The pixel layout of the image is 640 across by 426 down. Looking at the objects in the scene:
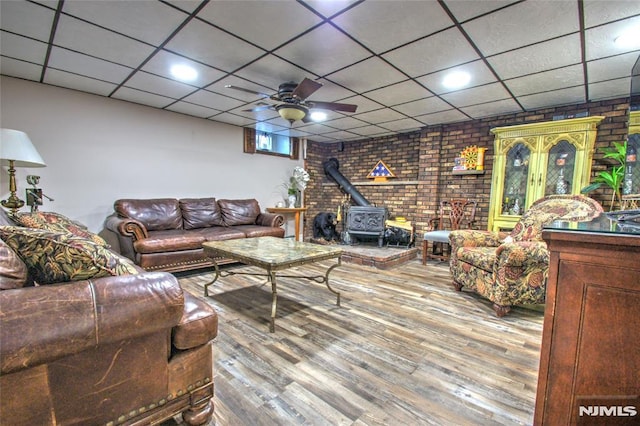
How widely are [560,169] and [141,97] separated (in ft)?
17.3

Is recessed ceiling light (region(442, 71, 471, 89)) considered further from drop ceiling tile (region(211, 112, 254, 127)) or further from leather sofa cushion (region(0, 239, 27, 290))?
leather sofa cushion (region(0, 239, 27, 290))

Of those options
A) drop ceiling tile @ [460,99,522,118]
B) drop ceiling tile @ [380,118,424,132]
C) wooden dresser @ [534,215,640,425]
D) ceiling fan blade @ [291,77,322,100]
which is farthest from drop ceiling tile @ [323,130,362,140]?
wooden dresser @ [534,215,640,425]

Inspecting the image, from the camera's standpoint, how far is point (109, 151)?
11.8ft

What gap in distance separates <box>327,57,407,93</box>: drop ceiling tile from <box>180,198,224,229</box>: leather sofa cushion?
2665mm

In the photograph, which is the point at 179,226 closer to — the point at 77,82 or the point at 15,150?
the point at 15,150

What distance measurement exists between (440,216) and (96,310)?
4.45 meters

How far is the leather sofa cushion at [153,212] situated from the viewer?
139 inches

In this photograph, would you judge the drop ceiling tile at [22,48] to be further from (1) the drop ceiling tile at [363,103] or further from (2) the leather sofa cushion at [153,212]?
(1) the drop ceiling tile at [363,103]

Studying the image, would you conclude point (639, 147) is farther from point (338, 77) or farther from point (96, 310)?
point (96, 310)

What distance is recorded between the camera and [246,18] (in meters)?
1.85

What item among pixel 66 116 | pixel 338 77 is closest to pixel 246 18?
pixel 338 77

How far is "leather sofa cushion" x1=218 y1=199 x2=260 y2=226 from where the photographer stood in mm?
4422

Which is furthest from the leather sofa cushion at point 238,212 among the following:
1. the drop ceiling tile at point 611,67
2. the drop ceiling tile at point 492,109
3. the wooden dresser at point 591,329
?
the drop ceiling tile at point 611,67

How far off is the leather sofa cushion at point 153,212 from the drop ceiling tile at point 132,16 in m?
2.20
